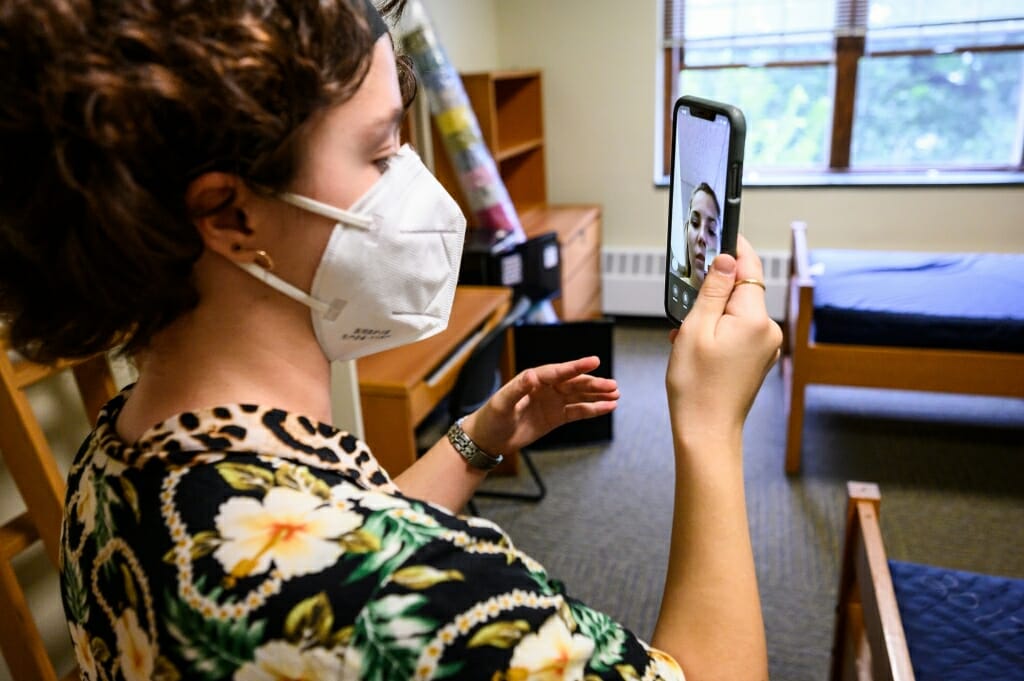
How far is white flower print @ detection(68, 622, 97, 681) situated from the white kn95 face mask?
31 centimetres

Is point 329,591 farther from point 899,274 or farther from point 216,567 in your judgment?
point 899,274

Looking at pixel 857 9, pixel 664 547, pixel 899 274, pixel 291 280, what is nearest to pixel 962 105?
pixel 857 9

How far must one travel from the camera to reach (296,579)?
0.50 m

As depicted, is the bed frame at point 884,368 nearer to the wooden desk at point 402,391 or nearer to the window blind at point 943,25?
the wooden desk at point 402,391

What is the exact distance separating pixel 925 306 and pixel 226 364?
7.99 ft

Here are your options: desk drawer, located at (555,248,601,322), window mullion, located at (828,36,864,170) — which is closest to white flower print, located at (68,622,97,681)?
desk drawer, located at (555,248,601,322)

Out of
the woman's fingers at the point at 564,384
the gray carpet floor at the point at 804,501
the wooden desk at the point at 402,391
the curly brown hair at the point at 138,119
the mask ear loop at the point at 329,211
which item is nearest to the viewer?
the curly brown hair at the point at 138,119

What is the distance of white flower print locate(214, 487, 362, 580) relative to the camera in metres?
0.50

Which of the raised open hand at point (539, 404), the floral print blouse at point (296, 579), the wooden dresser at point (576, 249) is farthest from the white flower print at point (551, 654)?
the wooden dresser at point (576, 249)

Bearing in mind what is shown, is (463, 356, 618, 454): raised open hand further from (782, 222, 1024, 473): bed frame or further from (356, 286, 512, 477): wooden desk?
(782, 222, 1024, 473): bed frame

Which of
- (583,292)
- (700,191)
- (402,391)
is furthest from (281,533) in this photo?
(583,292)

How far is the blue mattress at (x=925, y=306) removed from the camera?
238 cm

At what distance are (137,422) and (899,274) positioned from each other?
282cm

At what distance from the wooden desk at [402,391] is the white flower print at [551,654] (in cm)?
124
